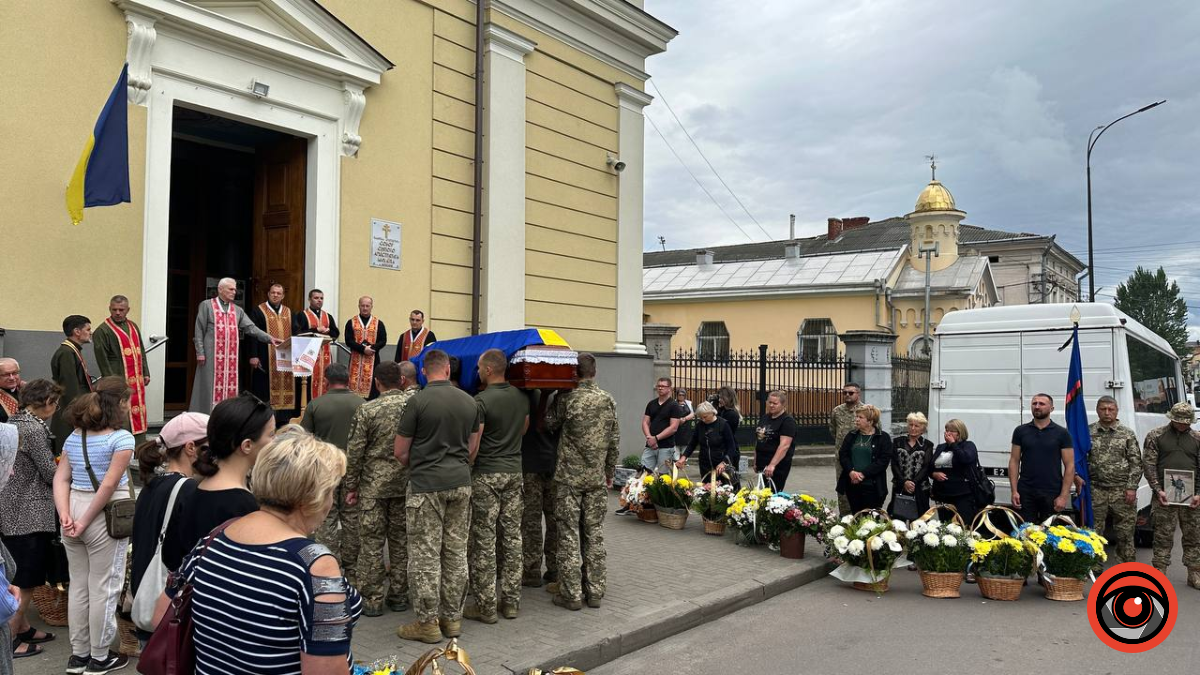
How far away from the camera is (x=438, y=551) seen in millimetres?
5520

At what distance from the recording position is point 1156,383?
1156 centimetres

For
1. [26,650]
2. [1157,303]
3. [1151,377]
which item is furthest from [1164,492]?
[1157,303]

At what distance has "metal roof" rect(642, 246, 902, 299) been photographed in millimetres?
35344

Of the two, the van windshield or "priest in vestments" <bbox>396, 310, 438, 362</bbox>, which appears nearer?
the van windshield

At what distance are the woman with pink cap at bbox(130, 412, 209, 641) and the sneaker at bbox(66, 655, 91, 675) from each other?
3.28 ft

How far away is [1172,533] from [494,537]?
6541 millimetres

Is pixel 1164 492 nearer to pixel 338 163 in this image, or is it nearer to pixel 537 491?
pixel 537 491

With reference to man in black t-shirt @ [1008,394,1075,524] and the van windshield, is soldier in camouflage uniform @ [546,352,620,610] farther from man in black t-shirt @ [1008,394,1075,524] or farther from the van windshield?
the van windshield

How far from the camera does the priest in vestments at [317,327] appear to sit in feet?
31.1

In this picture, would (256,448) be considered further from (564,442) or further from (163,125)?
(163,125)

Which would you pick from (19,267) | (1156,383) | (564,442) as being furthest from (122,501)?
(1156,383)

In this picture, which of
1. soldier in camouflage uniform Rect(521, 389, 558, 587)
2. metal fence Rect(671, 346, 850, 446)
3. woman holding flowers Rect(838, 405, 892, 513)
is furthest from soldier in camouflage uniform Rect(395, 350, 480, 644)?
metal fence Rect(671, 346, 850, 446)

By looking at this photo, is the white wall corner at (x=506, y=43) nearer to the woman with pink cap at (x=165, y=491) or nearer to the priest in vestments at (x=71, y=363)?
the priest in vestments at (x=71, y=363)

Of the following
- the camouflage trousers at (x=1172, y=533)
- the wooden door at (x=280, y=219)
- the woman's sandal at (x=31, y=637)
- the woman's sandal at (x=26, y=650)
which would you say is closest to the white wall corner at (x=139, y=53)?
the wooden door at (x=280, y=219)
